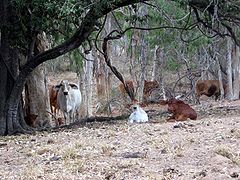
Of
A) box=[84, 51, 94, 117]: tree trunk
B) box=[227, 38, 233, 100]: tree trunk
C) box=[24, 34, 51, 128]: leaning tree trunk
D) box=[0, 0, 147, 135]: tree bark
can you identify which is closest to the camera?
box=[0, 0, 147, 135]: tree bark

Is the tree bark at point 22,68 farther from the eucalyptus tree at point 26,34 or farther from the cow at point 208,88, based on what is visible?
the cow at point 208,88

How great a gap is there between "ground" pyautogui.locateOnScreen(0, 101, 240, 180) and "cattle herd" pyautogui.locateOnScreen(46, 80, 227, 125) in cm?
129

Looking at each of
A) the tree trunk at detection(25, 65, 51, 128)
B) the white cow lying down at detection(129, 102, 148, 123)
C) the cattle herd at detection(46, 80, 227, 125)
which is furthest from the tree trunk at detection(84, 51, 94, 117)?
the white cow lying down at detection(129, 102, 148, 123)

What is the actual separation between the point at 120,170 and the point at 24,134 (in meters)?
4.98

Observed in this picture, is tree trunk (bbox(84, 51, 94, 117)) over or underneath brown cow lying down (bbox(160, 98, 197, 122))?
over

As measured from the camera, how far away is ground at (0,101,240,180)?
251 inches

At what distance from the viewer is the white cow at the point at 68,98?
17016mm

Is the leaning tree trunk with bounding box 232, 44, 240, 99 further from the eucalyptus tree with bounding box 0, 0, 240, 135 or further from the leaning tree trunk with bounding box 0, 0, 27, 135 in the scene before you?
the leaning tree trunk with bounding box 0, 0, 27, 135

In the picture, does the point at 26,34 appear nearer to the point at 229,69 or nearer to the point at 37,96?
the point at 37,96

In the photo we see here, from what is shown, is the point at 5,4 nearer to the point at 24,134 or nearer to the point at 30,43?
the point at 30,43

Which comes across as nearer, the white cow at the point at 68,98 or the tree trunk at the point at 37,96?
the tree trunk at the point at 37,96

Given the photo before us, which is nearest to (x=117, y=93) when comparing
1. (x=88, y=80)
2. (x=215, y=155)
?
(x=88, y=80)

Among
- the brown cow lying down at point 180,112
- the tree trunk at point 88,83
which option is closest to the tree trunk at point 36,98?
the brown cow lying down at point 180,112

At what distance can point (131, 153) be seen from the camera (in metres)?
7.57
